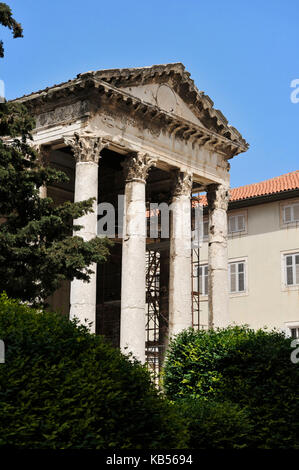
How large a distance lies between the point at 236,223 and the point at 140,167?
12.3m

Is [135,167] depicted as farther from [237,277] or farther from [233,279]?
[233,279]

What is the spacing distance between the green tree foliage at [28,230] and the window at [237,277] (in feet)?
58.7

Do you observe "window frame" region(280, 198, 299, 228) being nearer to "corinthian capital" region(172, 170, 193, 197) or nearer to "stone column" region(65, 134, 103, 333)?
"corinthian capital" region(172, 170, 193, 197)

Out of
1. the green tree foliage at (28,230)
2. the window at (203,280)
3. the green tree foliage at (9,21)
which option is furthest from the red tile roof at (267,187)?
the green tree foliage at (9,21)

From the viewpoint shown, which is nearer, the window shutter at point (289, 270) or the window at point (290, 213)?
the window shutter at point (289, 270)

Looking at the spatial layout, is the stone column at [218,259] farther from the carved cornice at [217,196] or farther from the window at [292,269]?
the window at [292,269]

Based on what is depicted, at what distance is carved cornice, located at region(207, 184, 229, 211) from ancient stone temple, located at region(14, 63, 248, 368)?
0.13 feet

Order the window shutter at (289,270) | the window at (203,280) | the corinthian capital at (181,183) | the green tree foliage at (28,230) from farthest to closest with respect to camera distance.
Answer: the window at (203,280) → the window shutter at (289,270) → the corinthian capital at (181,183) → the green tree foliage at (28,230)

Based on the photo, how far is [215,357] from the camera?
13766 mm

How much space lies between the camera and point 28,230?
15516 millimetres

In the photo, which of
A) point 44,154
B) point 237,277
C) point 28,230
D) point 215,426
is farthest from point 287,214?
point 215,426

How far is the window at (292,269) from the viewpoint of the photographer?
1247 inches
